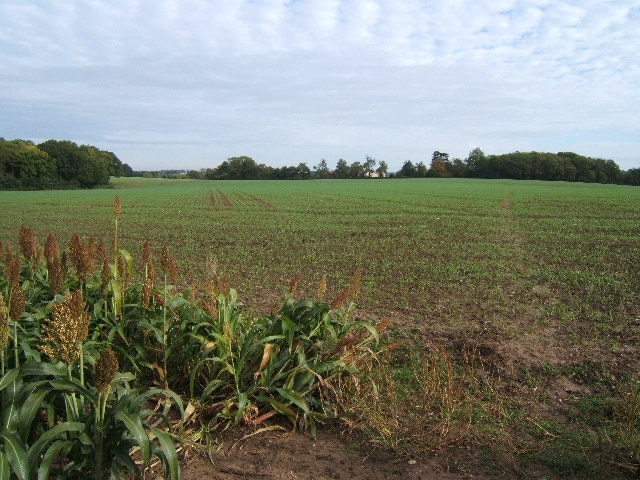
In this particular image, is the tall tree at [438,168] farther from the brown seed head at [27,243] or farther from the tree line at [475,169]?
the brown seed head at [27,243]

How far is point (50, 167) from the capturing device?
80.6 metres

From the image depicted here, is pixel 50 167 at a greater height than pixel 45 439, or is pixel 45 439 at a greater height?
pixel 50 167

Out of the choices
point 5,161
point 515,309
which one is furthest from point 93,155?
point 515,309

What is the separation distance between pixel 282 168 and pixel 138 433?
350 ft

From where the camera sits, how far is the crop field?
4.20 m

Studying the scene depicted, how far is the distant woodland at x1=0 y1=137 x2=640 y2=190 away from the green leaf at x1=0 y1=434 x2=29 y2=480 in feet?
273

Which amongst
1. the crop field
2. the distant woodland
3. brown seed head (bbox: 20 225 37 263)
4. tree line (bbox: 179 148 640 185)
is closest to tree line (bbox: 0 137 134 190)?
the distant woodland

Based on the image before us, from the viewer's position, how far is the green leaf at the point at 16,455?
285 cm

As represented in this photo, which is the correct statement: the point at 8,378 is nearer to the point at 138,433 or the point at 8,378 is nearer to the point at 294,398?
the point at 138,433

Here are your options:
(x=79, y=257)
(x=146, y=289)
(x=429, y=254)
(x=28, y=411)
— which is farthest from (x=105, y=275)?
(x=429, y=254)

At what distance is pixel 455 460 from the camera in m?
3.81

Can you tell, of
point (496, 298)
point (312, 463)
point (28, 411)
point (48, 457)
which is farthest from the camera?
point (496, 298)

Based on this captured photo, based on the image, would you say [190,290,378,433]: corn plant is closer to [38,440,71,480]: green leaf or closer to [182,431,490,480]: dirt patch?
[182,431,490,480]: dirt patch

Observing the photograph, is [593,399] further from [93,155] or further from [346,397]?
[93,155]
